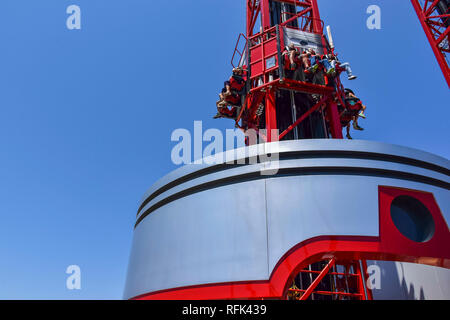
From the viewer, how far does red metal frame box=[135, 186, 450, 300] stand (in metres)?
9.54

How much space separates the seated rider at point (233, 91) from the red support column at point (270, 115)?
208 cm

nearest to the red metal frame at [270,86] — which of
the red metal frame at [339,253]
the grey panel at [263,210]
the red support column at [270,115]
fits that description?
the red support column at [270,115]

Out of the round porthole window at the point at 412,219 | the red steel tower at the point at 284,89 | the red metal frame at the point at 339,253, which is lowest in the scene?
the red metal frame at the point at 339,253

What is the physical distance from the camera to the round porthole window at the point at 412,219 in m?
11.0

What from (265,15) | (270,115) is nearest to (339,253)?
(270,115)

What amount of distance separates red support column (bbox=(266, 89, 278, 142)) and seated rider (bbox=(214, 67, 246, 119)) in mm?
2080

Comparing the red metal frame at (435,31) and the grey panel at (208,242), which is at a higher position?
the red metal frame at (435,31)

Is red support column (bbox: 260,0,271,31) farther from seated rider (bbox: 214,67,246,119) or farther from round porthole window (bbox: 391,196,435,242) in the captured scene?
round porthole window (bbox: 391,196,435,242)

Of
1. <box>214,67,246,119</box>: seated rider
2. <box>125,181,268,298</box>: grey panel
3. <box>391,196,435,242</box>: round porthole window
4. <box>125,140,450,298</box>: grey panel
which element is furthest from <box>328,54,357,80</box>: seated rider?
<box>125,181,268,298</box>: grey panel

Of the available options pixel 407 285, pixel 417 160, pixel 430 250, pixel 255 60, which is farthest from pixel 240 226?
pixel 407 285

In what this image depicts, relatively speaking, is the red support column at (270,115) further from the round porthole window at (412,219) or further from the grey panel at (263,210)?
the round porthole window at (412,219)
